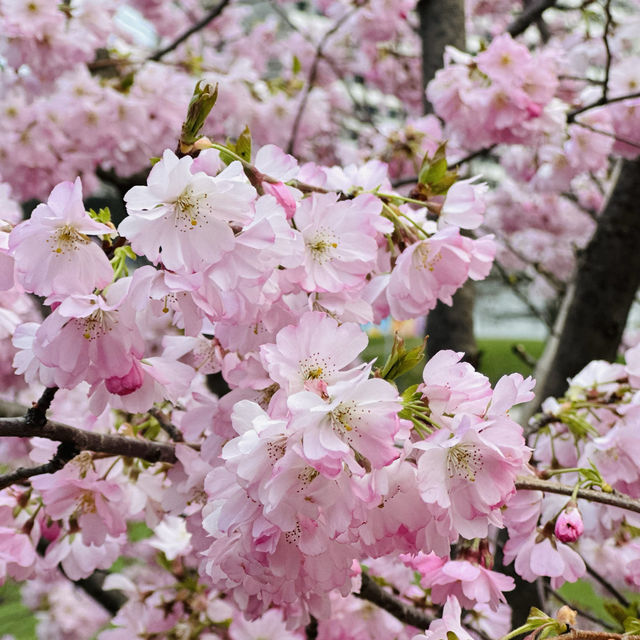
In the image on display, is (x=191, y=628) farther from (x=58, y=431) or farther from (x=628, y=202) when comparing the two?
(x=628, y=202)

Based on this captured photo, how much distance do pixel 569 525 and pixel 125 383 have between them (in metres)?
0.49

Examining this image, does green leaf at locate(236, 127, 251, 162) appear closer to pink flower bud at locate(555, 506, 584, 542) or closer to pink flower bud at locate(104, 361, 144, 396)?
pink flower bud at locate(104, 361, 144, 396)

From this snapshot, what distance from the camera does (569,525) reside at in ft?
2.55

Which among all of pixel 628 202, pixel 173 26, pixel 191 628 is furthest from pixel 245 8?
pixel 191 628

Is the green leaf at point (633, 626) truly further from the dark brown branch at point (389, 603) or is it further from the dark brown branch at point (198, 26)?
the dark brown branch at point (198, 26)

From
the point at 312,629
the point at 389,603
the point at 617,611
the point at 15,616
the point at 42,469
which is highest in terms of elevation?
the point at 42,469

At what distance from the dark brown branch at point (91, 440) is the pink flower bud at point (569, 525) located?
48 centimetres

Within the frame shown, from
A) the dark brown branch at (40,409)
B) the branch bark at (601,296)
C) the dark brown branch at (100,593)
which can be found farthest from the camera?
the dark brown branch at (100,593)

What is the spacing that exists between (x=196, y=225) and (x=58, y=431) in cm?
27

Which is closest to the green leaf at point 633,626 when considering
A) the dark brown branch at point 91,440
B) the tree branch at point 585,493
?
the tree branch at point 585,493

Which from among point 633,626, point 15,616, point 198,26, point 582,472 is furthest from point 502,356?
point 633,626

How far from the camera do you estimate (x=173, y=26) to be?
4129mm

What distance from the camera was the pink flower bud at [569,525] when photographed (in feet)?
2.55

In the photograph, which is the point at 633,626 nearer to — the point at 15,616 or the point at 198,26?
the point at 198,26
